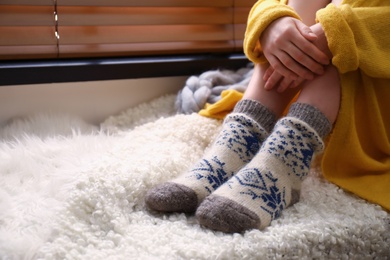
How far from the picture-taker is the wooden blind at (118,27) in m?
1.24

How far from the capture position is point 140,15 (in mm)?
1349

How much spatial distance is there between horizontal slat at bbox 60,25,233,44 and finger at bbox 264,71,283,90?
1.57ft

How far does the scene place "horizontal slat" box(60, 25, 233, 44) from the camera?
1297 millimetres

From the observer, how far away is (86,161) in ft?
3.24

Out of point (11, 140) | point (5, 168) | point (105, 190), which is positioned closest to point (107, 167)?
point (105, 190)

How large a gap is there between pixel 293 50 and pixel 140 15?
544 mm

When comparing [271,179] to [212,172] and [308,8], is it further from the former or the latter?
[308,8]

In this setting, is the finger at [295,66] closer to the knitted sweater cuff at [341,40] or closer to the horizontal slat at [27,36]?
the knitted sweater cuff at [341,40]

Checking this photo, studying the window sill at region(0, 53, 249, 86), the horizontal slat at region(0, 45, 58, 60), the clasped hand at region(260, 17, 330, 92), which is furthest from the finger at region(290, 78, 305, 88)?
the horizontal slat at region(0, 45, 58, 60)

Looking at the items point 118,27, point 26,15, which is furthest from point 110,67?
point 26,15

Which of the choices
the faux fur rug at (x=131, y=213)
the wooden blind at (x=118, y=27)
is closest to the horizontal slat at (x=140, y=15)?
the wooden blind at (x=118, y=27)

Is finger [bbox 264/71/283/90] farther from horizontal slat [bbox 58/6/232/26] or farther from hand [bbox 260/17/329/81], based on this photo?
horizontal slat [bbox 58/6/232/26]

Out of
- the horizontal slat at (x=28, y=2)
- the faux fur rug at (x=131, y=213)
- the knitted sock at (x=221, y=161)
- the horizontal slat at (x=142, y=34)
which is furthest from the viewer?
the horizontal slat at (x=142, y=34)

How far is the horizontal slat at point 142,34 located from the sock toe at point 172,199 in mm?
596
